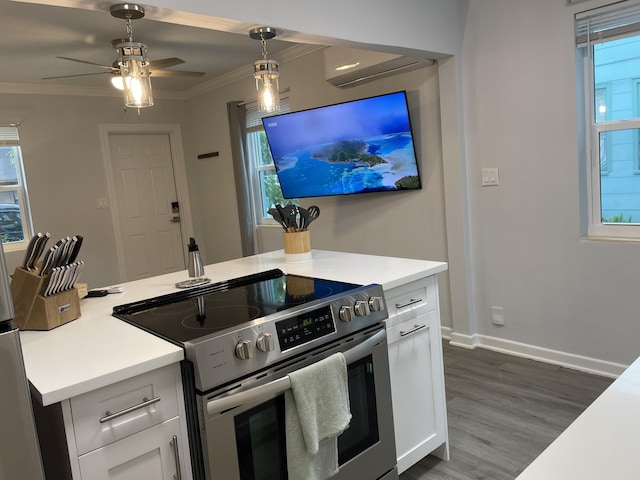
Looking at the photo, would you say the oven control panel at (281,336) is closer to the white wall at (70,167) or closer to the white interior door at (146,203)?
the white wall at (70,167)

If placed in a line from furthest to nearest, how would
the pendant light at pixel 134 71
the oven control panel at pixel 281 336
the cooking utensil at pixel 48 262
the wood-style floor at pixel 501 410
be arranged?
the wood-style floor at pixel 501 410 → the pendant light at pixel 134 71 → the cooking utensil at pixel 48 262 → the oven control panel at pixel 281 336

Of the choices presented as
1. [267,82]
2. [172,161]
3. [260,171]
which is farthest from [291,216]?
[172,161]

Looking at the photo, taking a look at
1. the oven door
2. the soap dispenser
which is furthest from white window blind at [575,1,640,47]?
the soap dispenser

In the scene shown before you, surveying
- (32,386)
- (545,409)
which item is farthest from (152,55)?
(545,409)

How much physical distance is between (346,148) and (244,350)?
2584mm

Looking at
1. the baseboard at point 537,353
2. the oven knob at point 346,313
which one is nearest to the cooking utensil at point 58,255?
the oven knob at point 346,313

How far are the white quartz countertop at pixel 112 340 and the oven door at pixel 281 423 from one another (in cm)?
21

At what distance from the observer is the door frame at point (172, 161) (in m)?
5.20

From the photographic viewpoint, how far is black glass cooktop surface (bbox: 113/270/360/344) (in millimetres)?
1511

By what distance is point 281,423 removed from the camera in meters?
1.51

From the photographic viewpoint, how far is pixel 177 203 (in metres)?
5.80

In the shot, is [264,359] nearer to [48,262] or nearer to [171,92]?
[48,262]

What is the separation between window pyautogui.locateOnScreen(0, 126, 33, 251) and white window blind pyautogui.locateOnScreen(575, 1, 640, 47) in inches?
187

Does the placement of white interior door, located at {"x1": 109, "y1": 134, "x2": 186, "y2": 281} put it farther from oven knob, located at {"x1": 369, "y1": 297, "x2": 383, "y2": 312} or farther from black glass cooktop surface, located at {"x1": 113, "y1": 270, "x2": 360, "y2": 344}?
oven knob, located at {"x1": 369, "y1": 297, "x2": 383, "y2": 312}
